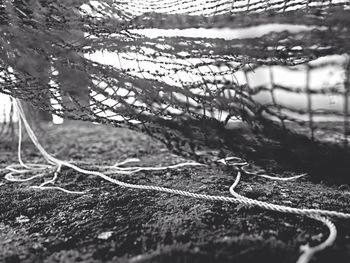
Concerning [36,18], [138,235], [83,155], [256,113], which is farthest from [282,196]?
[83,155]

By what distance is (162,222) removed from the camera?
1174 millimetres

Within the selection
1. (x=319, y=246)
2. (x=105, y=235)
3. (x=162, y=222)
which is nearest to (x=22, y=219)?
(x=105, y=235)

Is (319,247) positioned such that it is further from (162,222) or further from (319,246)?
(162,222)

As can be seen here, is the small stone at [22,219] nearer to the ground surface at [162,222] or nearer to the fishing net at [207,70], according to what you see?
the ground surface at [162,222]

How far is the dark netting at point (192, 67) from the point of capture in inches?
39.0

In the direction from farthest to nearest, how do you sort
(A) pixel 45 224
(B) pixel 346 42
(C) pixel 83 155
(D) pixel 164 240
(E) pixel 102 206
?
(C) pixel 83 155
(E) pixel 102 206
(A) pixel 45 224
(D) pixel 164 240
(B) pixel 346 42

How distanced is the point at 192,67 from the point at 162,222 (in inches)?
20.0

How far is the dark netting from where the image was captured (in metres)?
0.99

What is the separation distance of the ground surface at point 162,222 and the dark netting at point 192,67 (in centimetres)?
22

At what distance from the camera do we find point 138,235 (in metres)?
1.10

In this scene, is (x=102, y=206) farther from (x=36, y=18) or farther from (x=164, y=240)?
(x=36, y=18)

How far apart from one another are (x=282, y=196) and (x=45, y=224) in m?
0.86

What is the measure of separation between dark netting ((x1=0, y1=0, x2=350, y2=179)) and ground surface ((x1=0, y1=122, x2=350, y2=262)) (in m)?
0.22

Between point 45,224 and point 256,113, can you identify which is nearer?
point 256,113
